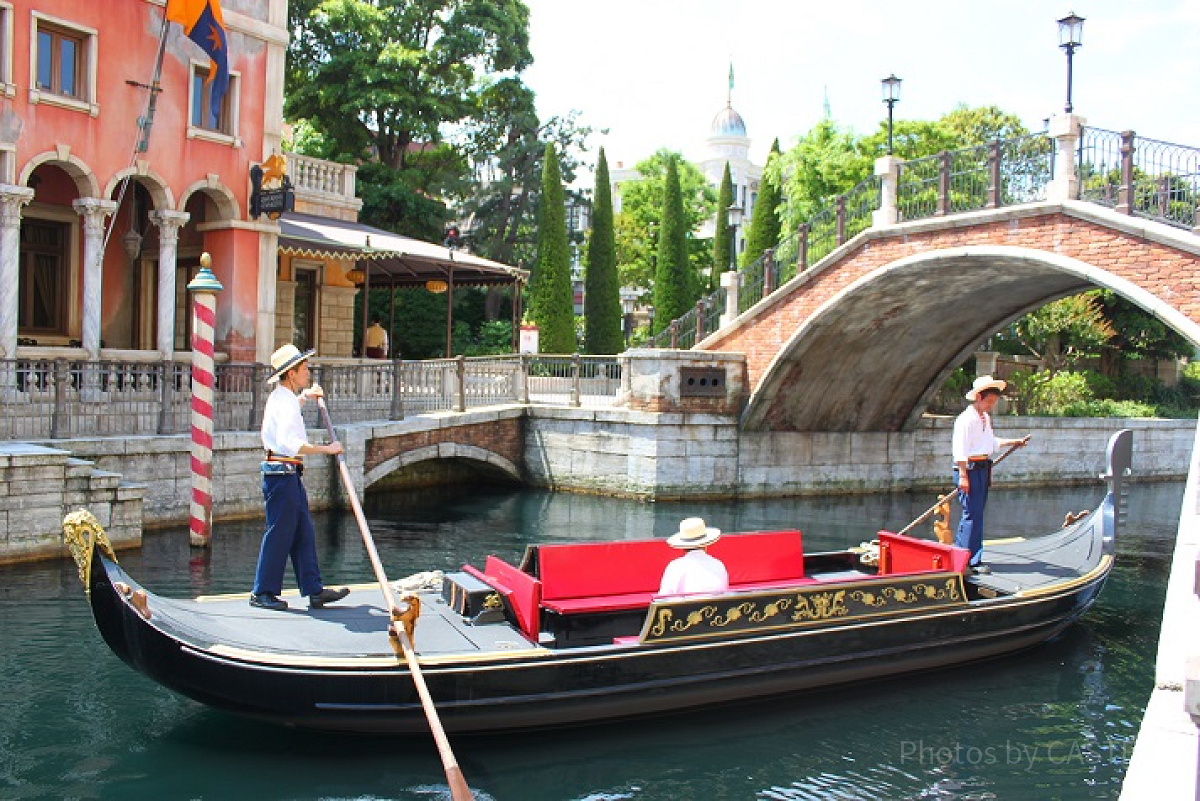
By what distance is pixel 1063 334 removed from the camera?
25.7 meters

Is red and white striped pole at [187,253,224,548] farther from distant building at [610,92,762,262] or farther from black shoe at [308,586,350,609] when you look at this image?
distant building at [610,92,762,262]

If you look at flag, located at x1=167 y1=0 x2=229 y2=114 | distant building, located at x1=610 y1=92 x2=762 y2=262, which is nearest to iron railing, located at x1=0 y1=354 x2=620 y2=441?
flag, located at x1=167 y1=0 x2=229 y2=114

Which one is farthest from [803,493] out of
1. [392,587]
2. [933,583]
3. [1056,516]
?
[392,587]

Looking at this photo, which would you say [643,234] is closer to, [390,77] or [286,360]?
[390,77]

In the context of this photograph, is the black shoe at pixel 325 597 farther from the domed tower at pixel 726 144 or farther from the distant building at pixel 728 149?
the domed tower at pixel 726 144

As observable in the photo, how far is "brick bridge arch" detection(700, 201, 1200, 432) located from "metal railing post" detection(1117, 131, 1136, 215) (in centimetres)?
17

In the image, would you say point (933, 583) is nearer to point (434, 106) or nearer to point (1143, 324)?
point (434, 106)

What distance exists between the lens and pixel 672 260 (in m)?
28.3

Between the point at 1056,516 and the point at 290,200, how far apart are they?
1201 centimetres

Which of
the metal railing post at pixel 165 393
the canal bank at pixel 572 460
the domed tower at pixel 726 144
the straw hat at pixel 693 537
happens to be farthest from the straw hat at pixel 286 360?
the domed tower at pixel 726 144

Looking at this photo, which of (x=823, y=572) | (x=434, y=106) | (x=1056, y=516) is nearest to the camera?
(x=823, y=572)

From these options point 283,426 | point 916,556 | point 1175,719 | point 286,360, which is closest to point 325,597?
point 283,426

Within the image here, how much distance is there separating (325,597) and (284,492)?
73 cm

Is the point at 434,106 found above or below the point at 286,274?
above
